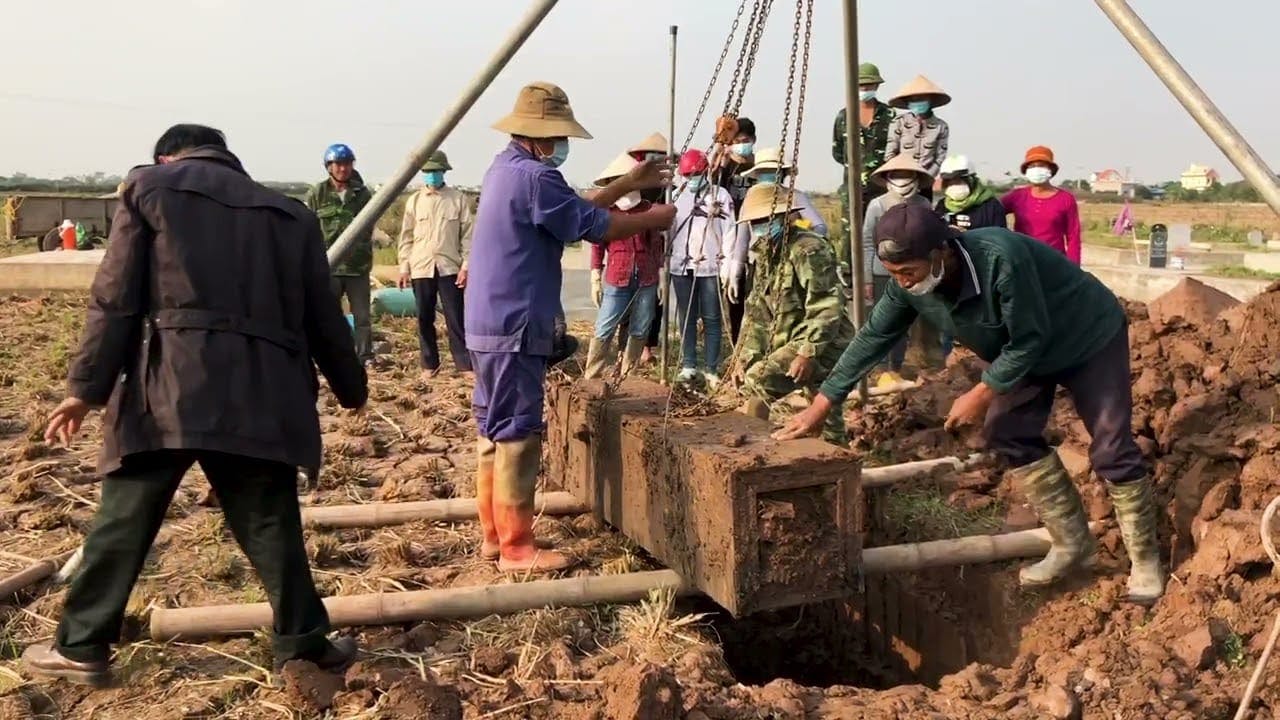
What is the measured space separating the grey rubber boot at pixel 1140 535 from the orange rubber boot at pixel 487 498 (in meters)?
2.60

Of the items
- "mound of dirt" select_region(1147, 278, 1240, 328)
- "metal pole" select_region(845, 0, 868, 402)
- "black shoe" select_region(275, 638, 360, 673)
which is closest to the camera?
"black shoe" select_region(275, 638, 360, 673)

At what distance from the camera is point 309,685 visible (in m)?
3.42

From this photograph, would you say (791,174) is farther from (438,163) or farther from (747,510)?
(438,163)

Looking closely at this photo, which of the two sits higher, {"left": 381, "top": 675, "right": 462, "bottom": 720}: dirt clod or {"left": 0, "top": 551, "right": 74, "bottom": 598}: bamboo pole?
{"left": 0, "top": 551, "right": 74, "bottom": 598}: bamboo pole

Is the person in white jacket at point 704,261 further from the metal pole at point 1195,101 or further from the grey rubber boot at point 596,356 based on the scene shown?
the metal pole at point 1195,101

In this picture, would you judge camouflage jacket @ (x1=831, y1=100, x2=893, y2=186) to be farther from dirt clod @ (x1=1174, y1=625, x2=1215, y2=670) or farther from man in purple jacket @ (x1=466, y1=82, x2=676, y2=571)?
dirt clod @ (x1=1174, y1=625, x2=1215, y2=670)

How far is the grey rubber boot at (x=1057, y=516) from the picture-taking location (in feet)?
14.6

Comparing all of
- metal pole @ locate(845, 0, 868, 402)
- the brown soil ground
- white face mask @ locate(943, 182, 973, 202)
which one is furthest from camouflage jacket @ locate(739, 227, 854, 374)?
white face mask @ locate(943, 182, 973, 202)

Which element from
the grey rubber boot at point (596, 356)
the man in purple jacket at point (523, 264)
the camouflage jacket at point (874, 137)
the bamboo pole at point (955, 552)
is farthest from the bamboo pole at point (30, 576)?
the camouflage jacket at point (874, 137)

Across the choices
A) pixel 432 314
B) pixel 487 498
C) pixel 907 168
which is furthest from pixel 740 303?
pixel 487 498

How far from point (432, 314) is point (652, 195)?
87.6 inches

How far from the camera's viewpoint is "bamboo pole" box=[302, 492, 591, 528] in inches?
201

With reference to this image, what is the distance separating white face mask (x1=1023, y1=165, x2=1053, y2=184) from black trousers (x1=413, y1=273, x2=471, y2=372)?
437 centimetres

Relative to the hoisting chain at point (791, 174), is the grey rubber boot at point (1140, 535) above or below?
below
